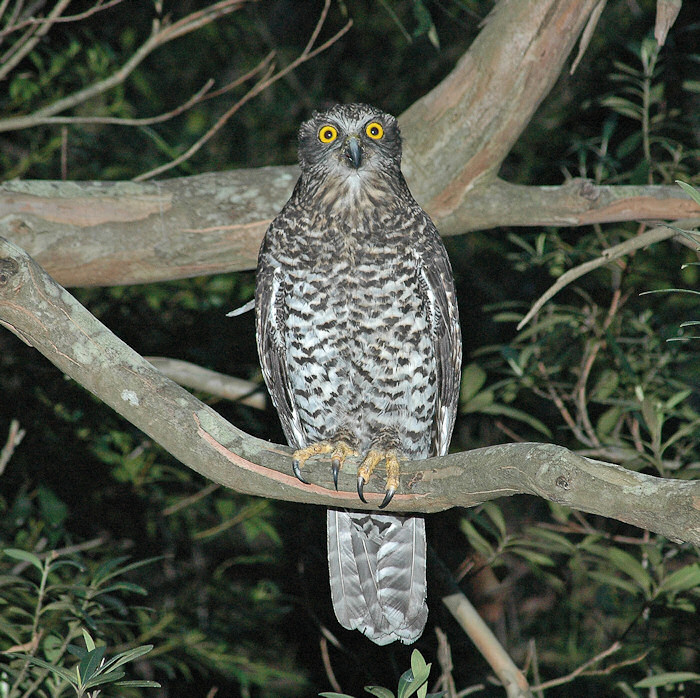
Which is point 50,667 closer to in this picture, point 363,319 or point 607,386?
point 363,319

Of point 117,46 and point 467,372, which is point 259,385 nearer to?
point 467,372

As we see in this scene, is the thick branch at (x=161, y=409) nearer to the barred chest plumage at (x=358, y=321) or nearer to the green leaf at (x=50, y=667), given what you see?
the green leaf at (x=50, y=667)

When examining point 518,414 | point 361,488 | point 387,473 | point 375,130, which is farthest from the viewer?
point 518,414

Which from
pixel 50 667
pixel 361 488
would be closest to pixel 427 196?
pixel 361 488

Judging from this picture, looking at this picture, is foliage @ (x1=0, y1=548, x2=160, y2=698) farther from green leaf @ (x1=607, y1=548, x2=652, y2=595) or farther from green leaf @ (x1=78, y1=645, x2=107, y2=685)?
green leaf @ (x1=607, y1=548, x2=652, y2=595)

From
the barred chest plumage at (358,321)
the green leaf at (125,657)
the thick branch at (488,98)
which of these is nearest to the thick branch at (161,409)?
the green leaf at (125,657)

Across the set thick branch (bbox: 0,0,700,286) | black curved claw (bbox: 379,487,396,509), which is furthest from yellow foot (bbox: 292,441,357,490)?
thick branch (bbox: 0,0,700,286)

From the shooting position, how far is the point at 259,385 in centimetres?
417

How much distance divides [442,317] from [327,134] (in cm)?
88

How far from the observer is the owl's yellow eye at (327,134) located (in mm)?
3573

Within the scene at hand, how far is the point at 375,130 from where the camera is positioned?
3.53 m

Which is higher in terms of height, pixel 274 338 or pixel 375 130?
pixel 375 130

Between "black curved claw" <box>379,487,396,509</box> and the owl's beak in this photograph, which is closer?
"black curved claw" <box>379,487,396,509</box>

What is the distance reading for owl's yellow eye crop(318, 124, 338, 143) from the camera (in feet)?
11.7
